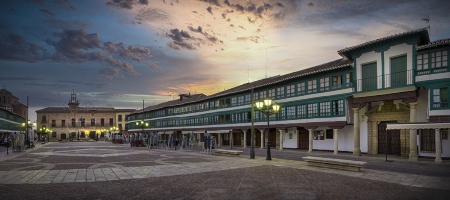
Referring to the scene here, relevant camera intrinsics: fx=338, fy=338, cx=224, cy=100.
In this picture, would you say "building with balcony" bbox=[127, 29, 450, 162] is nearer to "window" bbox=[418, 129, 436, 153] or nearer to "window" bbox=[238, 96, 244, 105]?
"window" bbox=[418, 129, 436, 153]

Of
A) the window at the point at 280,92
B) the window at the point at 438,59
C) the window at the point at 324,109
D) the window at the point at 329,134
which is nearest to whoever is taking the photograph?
the window at the point at 438,59

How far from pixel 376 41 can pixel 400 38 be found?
5.74 ft

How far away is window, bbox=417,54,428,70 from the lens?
23.5m

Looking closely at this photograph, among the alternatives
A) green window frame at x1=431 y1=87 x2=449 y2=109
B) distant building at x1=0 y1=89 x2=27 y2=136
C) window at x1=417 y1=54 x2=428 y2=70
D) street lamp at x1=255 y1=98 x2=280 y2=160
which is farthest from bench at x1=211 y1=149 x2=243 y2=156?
distant building at x1=0 y1=89 x2=27 y2=136

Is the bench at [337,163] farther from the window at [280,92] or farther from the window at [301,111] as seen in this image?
the window at [280,92]

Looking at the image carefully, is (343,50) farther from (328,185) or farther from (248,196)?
(248,196)

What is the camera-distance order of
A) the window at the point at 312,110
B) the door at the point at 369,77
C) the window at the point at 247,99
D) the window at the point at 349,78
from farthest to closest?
the window at the point at 247,99 < the window at the point at 312,110 < the window at the point at 349,78 < the door at the point at 369,77

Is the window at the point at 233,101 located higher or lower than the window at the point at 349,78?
lower

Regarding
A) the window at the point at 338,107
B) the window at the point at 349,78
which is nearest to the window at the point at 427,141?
the window at the point at 338,107

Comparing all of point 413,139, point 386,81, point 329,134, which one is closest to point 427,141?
point 413,139

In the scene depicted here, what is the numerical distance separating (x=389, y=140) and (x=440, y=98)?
21.9 ft

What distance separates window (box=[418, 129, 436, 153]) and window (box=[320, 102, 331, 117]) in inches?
315

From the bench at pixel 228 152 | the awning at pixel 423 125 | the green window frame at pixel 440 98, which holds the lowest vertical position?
the bench at pixel 228 152

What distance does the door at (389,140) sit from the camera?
90.6 feet
